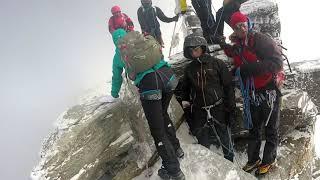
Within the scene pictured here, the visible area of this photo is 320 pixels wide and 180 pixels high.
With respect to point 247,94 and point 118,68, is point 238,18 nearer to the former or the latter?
point 247,94

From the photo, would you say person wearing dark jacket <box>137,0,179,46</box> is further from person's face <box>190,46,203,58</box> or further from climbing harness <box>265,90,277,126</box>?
climbing harness <box>265,90,277,126</box>

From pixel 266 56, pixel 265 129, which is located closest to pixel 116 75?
pixel 266 56

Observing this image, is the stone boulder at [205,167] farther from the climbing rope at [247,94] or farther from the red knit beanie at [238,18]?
the red knit beanie at [238,18]

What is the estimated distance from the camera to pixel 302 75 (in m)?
7.94

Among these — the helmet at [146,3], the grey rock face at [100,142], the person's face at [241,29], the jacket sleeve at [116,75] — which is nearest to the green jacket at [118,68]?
the jacket sleeve at [116,75]

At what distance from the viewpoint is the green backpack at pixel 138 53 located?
518 cm

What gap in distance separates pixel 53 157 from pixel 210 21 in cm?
518

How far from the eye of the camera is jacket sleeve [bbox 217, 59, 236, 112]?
242 inches

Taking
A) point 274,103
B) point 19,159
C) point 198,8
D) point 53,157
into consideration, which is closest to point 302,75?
point 274,103

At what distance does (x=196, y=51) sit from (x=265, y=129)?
6.51 ft

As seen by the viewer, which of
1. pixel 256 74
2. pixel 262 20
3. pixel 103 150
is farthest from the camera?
pixel 262 20

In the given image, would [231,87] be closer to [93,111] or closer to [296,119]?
[296,119]

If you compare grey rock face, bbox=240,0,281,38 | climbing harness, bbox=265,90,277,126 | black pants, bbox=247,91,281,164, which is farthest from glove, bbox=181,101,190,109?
grey rock face, bbox=240,0,281,38

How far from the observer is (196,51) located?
5977 mm
